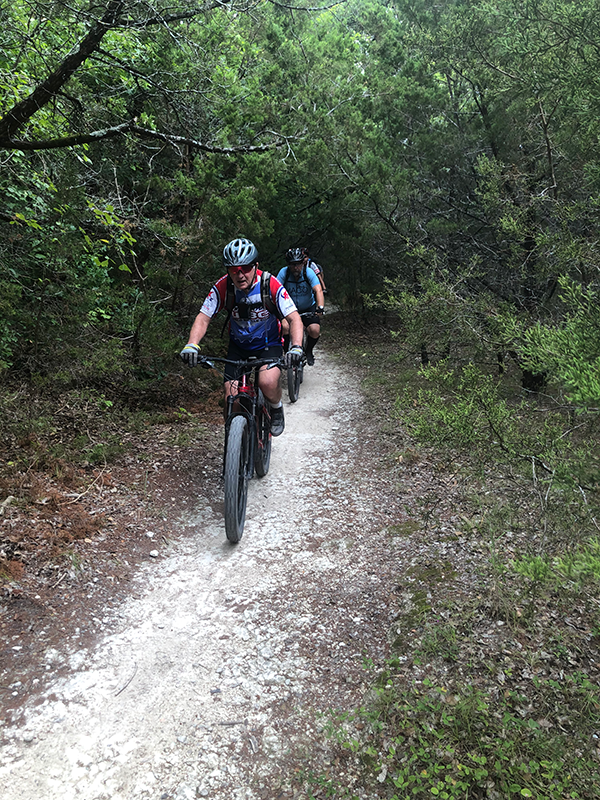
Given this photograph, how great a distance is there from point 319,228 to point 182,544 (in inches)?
497

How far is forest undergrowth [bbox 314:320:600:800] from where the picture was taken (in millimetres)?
2469

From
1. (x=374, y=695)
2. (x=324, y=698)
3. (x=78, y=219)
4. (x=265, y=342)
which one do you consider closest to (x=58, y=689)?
(x=324, y=698)

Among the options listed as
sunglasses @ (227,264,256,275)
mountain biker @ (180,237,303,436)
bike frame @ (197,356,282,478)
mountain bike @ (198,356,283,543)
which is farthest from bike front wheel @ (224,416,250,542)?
sunglasses @ (227,264,256,275)

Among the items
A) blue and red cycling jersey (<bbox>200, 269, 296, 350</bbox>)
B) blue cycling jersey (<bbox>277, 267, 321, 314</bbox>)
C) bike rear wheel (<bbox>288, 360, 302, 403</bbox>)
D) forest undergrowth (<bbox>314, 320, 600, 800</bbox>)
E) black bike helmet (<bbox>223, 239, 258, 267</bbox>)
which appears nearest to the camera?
forest undergrowth (<bbox>314, 320, 600, 800</bbox>)

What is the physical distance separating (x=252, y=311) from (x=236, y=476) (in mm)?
1809

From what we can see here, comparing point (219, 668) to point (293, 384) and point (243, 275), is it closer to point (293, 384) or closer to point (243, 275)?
point (243, 275)

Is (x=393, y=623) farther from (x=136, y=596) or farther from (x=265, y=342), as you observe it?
(x=265, y=342)

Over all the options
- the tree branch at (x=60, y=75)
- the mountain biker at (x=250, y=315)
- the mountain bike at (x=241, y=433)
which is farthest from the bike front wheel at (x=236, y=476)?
the tree branch at (x=60, y=75)

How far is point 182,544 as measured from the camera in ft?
15.3

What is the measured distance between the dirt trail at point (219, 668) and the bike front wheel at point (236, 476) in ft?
0.74

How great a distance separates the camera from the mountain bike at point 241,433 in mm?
4398

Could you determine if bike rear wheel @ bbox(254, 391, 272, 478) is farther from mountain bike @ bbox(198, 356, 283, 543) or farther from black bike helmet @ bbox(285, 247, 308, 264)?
black bike helmet @ bbox(285, 247, 308, 264)

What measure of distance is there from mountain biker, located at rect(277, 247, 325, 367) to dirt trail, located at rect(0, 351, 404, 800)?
5.07 metres

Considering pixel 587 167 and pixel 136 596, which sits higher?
pixel 587 167
